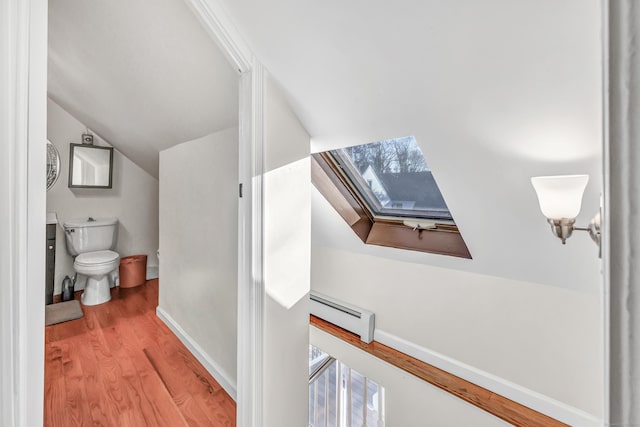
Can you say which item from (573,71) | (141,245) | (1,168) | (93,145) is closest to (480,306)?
(573,71)

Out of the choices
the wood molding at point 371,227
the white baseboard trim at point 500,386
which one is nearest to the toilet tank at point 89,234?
the wood molding at point 371,227

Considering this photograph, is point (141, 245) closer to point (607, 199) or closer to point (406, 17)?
point (406, 17)

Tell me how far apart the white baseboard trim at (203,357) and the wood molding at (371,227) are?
1.16 meters

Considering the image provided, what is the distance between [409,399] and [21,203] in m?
2.09

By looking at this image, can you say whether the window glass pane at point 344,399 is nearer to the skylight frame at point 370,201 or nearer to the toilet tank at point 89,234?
the skylight frame at point 370,201

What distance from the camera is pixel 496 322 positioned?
1.54 m

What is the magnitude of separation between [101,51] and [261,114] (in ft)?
3.74

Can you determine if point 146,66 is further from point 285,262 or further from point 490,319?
point 490,319

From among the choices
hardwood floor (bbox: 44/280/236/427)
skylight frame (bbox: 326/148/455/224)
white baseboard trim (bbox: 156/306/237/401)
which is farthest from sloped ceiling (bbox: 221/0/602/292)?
hardwood floor (bbox: 44/280/236/427)

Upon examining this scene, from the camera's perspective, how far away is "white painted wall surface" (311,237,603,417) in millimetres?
1323

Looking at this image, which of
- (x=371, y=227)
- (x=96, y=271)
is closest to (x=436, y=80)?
(x=371, y=227)

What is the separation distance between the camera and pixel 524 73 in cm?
73

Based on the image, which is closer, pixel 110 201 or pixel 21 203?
pixel 21 203

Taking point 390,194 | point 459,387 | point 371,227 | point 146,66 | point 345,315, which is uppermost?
point 146,66
